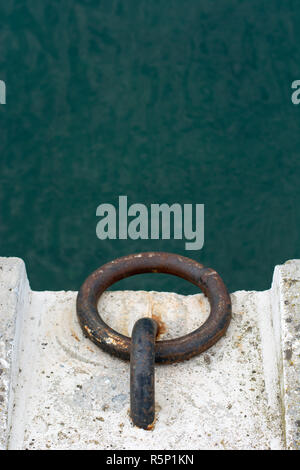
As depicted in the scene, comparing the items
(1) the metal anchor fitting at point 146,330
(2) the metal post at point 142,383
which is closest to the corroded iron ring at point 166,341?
(1) the metal anchor fitting at point 146,330

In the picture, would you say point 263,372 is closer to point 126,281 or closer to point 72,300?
point 72,300

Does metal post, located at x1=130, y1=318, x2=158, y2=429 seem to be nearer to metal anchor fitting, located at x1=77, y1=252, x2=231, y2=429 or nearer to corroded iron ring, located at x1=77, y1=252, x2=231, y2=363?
metal anchor fitting, located at x1=77, y1=252, x2=231, y2=429

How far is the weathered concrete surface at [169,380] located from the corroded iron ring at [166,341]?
7cm

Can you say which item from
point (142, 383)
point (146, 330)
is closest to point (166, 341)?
point (146, 330)

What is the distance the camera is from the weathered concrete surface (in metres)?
2.80

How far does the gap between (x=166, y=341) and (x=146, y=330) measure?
0.48ft

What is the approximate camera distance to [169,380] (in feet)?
9.87

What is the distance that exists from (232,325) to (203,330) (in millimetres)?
181

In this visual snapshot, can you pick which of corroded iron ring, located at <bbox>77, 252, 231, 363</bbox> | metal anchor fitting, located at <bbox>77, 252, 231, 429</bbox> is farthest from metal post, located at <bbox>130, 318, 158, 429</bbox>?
corroded iron ring, located at <bbox>77, 252, 231, 363</bbox>

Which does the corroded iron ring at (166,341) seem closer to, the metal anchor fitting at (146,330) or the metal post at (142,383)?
the metal anchor fitting at (146,330)

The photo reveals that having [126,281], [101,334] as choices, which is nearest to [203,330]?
[101,334]

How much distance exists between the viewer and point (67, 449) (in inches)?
109

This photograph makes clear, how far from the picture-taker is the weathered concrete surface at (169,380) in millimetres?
2801

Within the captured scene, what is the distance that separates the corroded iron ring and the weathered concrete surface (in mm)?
70
